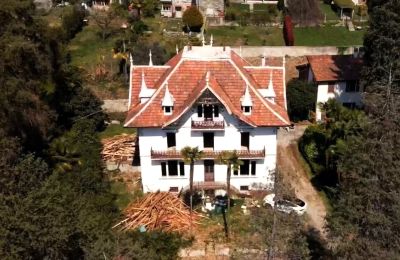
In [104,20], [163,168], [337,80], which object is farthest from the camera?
[104,20]

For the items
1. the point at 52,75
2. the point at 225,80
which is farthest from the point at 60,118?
the point at 225,80

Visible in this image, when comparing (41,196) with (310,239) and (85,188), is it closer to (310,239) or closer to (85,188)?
(85,188)

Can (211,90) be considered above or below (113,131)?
above

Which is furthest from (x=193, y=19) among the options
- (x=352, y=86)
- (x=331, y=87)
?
(x=352, y=86)

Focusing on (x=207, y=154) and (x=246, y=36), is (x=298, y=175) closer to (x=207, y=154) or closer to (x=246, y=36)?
(x=207, y=154)

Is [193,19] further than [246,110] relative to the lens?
Yes

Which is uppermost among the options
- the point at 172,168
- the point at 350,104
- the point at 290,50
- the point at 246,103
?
the point at 290,50

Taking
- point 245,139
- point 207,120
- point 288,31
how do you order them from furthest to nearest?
point 288,31, point 245,139, point 207,120
